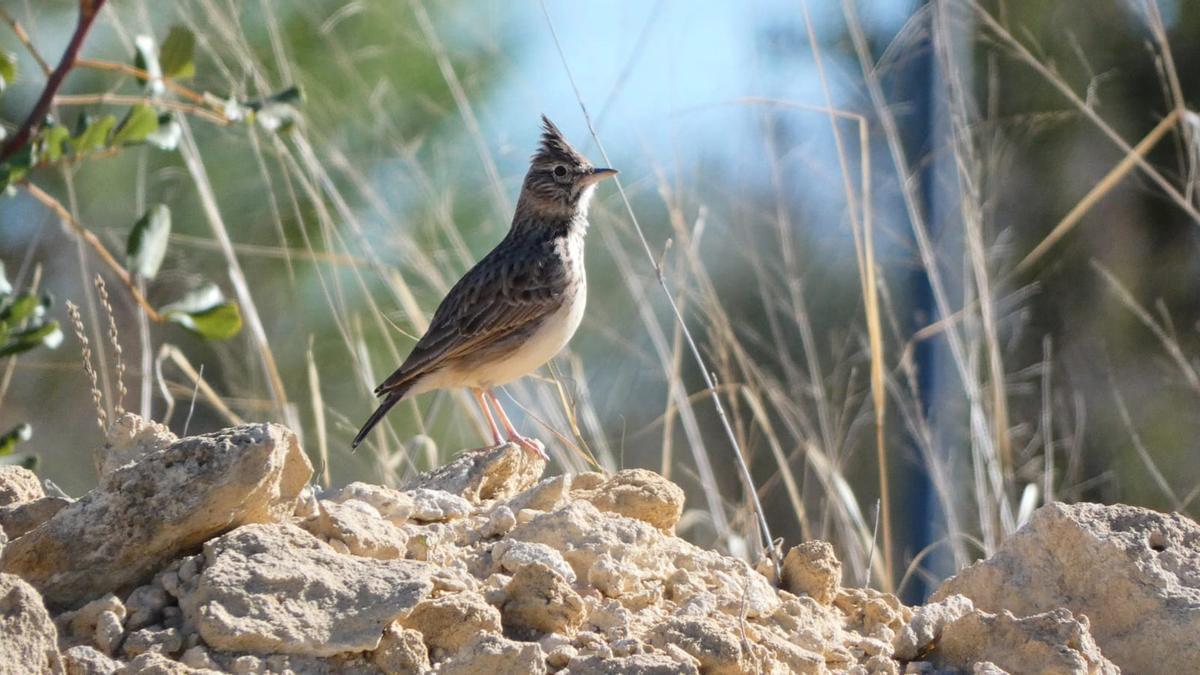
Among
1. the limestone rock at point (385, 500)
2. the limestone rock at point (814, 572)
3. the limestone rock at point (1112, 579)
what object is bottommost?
the limestone rock at point (1112, 579)

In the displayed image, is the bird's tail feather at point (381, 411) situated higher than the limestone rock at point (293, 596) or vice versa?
the limestone rock at point (293, 596)

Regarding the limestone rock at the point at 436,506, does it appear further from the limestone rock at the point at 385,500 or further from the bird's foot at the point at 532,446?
the bird's foot at the point at 532,446

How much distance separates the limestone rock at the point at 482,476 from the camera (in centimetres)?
365

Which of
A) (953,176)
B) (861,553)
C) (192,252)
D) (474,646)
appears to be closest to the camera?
(474,646)

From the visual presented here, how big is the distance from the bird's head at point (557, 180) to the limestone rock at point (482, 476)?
2375 millimetres

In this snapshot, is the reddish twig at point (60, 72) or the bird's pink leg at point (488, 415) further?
the bird's pink leg at point (488, 415)

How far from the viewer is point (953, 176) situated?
6.42 metres

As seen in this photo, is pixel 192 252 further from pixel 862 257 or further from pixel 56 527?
pixel 56 527

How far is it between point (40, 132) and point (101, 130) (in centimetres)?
11

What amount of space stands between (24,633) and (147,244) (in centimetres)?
95

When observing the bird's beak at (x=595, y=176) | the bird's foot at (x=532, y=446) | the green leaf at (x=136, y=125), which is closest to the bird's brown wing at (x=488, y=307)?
the bird's beak at (x=595, y=176)

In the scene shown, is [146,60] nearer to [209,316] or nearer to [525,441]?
[209,316]

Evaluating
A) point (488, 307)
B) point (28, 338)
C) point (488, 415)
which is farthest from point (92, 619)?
point (488, 307)

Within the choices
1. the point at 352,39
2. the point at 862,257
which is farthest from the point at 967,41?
the point at 352,39
